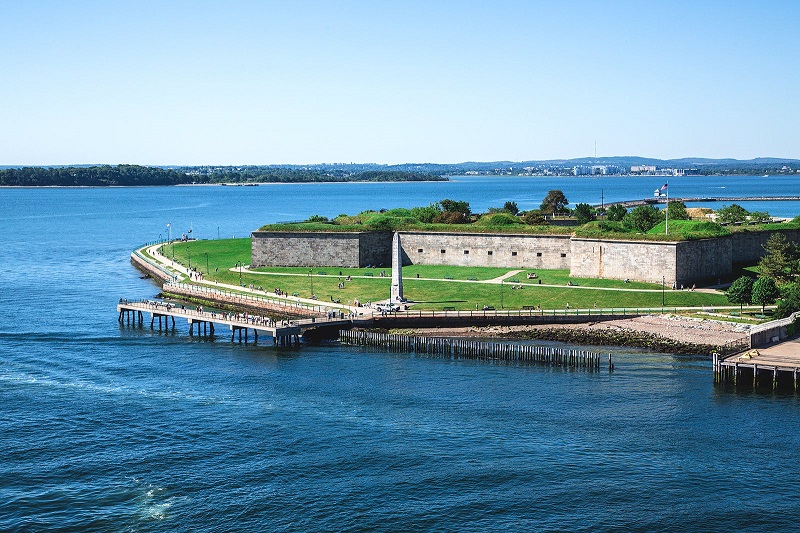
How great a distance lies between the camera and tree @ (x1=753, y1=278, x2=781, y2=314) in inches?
2756

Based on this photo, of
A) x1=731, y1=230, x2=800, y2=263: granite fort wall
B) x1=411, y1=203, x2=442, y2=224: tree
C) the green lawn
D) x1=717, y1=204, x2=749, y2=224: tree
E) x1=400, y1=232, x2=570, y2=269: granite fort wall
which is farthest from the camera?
x1=717, y1=204, x2=749, y2=224: tree

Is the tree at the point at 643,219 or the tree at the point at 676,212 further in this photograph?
the tree at the point at 676,212

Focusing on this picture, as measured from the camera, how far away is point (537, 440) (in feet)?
151

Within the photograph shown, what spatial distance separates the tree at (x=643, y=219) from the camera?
100m

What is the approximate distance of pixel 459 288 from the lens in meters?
83.1

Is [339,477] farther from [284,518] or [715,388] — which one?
[715,388]

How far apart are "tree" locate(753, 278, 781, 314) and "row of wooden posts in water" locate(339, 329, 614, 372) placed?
50.2 ft

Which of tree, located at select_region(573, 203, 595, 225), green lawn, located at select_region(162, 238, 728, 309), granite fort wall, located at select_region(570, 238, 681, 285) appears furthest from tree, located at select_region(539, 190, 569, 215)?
granite fort wall, located at select_region(570, 238, 681, 285)

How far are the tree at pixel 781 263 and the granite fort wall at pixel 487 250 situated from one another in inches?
701

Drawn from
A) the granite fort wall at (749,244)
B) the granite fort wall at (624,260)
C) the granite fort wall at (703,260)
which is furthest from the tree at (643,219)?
the granite fort wall at (624,260)

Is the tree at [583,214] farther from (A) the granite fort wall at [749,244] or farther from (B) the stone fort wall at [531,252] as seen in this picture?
(B) the stone fort wall at [531,252]

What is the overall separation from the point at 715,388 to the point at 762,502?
16.4 metres

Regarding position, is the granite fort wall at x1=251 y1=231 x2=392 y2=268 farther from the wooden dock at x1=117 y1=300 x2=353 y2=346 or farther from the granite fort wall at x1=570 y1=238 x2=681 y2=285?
the granite fort wall at x1=570 y1=238 x2=681 y2=285

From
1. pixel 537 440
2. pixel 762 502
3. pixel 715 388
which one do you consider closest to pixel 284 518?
pixel 537 440
